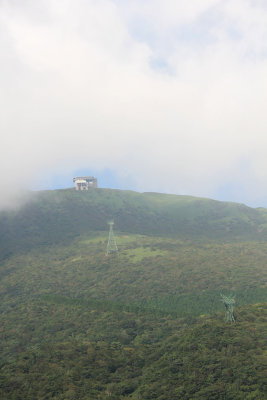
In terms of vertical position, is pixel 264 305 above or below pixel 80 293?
above

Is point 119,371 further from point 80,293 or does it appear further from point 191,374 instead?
point 80,293

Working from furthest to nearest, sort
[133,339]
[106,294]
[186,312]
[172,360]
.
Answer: [106,294]
[186,312]
[133,339]
[172,360]

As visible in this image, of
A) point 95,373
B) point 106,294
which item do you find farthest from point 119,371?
point 106,294

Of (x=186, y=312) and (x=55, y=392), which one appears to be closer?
(x=55, y=392)

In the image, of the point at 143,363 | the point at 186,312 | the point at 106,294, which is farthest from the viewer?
the point at 106,294

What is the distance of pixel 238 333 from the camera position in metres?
95.9

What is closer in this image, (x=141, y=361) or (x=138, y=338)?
(x=141, y=361)

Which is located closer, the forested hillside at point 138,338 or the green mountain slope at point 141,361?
the green mountain slope at point 141,361

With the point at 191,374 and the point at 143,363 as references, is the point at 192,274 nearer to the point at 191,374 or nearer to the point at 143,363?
the point at 143,363

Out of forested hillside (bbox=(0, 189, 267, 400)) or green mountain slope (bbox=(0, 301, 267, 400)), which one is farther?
forested hillside (bbox=(0, 189, 267, 400))

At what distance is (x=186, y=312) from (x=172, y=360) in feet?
192

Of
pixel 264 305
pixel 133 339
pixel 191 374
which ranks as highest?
pixel 264 305

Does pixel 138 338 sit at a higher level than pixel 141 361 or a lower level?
lower

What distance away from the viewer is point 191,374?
8306cm
